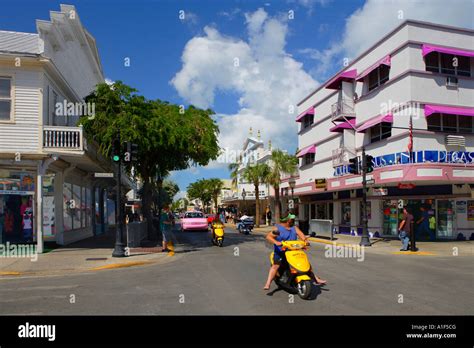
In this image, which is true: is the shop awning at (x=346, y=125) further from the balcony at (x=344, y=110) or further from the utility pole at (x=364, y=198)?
the utility pole at (x=364, y=198)

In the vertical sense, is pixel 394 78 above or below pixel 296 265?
above

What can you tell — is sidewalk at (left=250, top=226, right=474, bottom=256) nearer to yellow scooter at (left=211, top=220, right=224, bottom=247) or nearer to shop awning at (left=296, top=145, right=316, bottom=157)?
yellow scooter at (left=211, top=220, right=224, bottom=247)

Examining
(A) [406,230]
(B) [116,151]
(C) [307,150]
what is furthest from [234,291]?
(C) [307,150]

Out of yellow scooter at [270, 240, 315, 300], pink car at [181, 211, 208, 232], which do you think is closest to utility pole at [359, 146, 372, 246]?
yellow scooter at [270, 240, 315, 300]

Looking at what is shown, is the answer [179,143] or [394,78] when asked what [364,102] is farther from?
[179,143]

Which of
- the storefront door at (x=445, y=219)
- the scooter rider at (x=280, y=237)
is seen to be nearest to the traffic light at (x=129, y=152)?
the scooter rider at (x=280, y=237)

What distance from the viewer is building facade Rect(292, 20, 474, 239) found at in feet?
71.8

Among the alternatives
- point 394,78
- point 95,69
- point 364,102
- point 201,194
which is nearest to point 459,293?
point 394,78

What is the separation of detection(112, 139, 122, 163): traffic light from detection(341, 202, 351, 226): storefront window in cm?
1945

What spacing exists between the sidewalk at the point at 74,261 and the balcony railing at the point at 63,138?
13.9 feet
